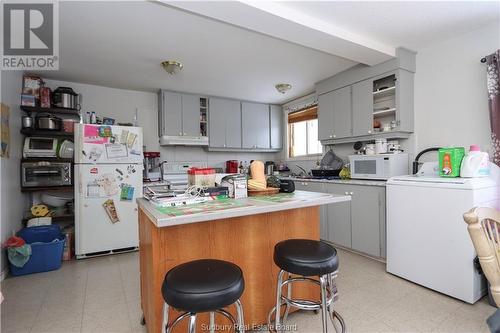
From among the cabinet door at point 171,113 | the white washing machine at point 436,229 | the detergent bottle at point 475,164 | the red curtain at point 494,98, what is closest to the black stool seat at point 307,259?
the white washing machine at point 436,229

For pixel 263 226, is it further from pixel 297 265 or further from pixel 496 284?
pixel 496 284

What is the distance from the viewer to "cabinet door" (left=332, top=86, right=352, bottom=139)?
330cm

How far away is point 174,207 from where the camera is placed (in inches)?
52.2

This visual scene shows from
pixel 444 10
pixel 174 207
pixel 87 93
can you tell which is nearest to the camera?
pixel 174 207

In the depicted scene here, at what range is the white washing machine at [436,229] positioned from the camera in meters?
1.94

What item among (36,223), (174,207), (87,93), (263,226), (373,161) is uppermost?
(87,93)

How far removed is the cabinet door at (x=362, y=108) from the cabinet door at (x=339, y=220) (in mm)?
776

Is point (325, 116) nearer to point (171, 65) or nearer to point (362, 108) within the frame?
point (362, 108)

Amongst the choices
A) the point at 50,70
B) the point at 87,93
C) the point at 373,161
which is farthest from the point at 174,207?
the point at 87,93

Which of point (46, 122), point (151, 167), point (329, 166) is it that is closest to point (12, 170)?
point (46, 122)

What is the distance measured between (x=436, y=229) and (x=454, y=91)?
4.91 ft

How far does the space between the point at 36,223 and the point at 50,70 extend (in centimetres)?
193

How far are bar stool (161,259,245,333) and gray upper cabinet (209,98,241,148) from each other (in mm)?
3387

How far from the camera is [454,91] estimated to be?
2.57 m
